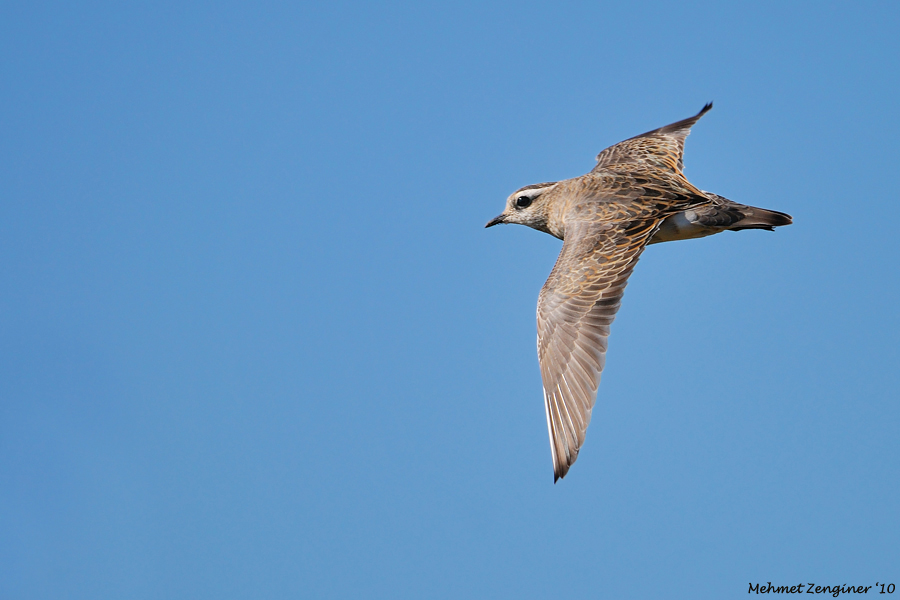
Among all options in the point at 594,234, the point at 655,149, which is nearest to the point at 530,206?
the point at 655,149

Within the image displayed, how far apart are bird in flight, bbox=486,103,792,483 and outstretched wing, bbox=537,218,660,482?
1cm

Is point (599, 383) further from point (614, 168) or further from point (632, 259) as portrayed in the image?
point (614, 168)

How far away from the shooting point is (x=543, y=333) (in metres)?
13.4

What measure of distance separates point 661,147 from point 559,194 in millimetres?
2710

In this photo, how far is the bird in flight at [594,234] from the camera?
486 inches

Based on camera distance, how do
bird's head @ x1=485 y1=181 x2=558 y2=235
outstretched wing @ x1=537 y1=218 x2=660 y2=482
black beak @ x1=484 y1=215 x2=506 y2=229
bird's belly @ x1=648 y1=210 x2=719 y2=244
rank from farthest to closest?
1. black beak @ x1=484 y1=215 x2=506 y2=229
2. bird's head @ x1=485 y1=181 x2=558 y2=235
3. bird's belly @ x1=648 y1=210 x2=719 y2=244
4. outstretched wing @ x1=537 y1=218 x2=660 y2=482

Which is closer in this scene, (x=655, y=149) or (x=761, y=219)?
(x=761, y=219)

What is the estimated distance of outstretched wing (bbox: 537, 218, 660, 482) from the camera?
12.0 metres

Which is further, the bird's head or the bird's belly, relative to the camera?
the bird's head

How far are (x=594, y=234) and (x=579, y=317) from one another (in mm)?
1788

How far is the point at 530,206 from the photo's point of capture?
683 inches

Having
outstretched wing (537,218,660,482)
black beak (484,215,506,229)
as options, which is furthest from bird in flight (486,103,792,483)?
black beak (484,215,506,229)

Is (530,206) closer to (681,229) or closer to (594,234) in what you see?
(594,234)

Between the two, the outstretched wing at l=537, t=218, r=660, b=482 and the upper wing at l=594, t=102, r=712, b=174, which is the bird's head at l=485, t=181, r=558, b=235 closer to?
the upper wing at l=594, t=102, r=712, b=174
